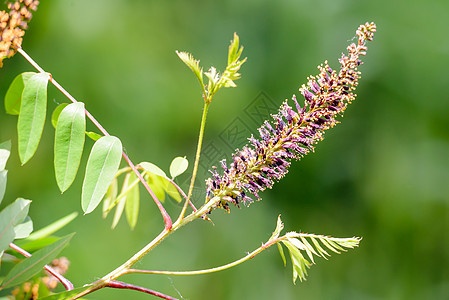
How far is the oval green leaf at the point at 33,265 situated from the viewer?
0.27 meters

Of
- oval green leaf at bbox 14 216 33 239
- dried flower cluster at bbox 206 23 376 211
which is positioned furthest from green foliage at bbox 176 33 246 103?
oval green leaf at bbox 14 216 33 239

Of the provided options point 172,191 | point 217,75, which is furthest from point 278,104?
point 217,75

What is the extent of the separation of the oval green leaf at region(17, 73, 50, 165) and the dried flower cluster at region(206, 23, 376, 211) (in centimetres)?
12

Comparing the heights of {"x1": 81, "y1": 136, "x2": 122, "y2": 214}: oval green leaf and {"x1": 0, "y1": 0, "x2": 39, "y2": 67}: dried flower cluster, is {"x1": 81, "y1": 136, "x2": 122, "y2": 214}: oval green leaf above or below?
below

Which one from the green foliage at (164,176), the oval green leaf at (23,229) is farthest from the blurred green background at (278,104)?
the oval green leaf at (23,229)

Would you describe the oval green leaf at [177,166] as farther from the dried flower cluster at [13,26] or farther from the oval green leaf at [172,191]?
the dried flower cluster at [13,26]

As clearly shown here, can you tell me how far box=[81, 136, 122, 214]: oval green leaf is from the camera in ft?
0.88

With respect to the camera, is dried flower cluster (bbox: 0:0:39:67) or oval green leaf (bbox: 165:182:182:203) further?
oval green leaf (bbox: 165:182:182:203)

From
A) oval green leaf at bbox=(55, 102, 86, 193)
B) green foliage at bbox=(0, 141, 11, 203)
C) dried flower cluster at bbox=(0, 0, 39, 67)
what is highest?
dried flower cluster at bbox=(0, 0, 39, 67)

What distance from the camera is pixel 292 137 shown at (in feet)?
0.98

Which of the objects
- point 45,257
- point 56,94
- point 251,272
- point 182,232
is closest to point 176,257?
point 182,232

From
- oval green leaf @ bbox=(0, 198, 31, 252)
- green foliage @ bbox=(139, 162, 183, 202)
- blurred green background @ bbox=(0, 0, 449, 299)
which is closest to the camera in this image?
oval green leaf @ bbox=(0, 198, 31, 252)

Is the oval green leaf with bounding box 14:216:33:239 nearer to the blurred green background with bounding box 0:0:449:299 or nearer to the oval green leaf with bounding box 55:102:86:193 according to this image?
the oval green leaf with bounding box 55:102:86:193

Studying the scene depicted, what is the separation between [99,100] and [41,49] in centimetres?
29
